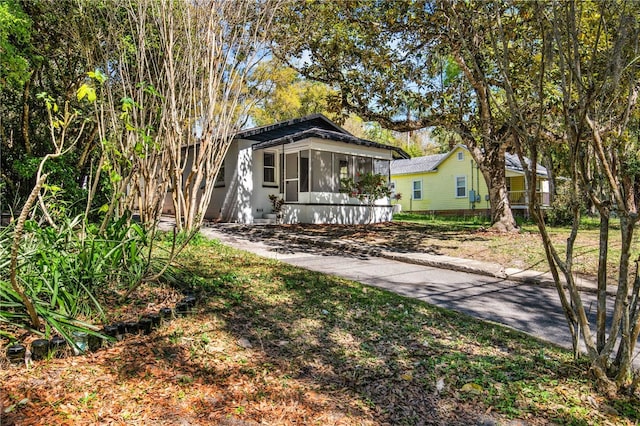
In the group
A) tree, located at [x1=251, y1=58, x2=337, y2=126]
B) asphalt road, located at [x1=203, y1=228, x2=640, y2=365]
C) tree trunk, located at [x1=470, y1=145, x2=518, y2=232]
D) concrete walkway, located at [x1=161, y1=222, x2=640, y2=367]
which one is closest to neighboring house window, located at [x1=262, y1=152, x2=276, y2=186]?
concrete walkway, located at [x1=161, y1=222, x2=640, y2=367]

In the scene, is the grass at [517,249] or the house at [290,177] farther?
the house at [290,177]

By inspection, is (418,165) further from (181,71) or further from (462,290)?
(462,290)

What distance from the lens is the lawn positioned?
2170mm

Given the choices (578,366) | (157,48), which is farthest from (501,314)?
(157,48)

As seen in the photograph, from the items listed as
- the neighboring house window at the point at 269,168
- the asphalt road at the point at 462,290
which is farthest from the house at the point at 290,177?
the asphalt road at the point at 462,290

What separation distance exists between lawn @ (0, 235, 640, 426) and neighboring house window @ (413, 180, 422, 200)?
26.9 meters

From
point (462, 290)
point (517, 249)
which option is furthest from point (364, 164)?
point (462, 290)

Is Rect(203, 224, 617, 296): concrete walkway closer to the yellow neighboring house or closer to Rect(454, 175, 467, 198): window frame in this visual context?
the yellow neighboring house

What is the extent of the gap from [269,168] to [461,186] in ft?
52.0

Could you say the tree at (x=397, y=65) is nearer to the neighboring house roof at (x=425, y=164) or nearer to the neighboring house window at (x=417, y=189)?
the neighboring house roof at (x=425, y=164)

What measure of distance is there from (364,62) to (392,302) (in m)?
7.51

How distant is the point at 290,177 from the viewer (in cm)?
1803

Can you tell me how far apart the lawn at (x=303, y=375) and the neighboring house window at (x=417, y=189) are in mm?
26921

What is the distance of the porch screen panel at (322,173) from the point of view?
57.8ft
